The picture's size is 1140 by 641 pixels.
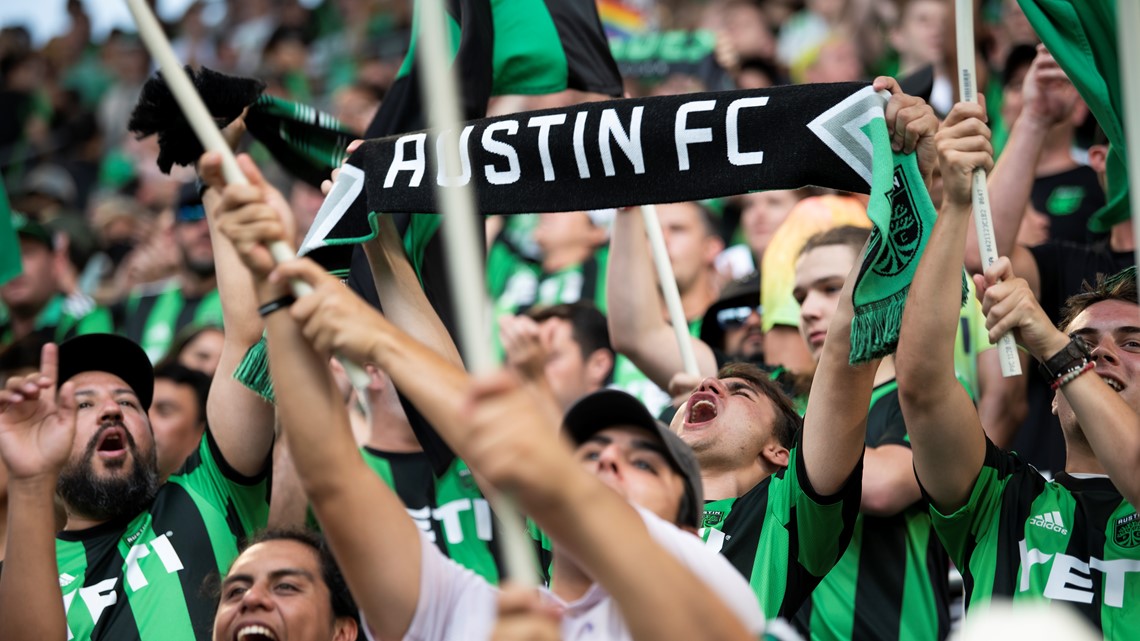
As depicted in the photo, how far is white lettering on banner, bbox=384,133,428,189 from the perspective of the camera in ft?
12.4

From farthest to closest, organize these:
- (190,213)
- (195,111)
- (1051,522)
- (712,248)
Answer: (190,213) → (712,248) → (1051,522) → (195,111)

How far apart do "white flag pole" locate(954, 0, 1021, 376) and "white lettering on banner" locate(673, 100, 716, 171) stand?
0.61 m

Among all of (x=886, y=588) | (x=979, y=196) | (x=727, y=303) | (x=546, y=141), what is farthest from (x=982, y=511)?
(x=727, y=303)

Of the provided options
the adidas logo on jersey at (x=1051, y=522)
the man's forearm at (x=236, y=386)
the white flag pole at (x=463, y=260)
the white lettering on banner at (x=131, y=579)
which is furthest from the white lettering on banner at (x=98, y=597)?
the adidas logo on jersey at (x=1051, y=522)

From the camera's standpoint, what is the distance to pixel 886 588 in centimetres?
433

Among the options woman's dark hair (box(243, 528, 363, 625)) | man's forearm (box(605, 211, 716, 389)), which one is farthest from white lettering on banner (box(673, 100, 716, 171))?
man's forearm (box(605, 211, 716, 389))

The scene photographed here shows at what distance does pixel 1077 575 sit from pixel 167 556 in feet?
8.42

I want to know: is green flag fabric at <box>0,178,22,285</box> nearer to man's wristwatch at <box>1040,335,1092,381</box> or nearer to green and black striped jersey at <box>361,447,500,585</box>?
green and black striped jersey at <box>361,447,500,585</box>

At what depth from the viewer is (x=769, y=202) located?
6762 millimetres

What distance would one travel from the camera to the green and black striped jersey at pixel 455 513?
4.89m

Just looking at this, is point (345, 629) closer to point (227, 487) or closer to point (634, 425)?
point (227, 487)

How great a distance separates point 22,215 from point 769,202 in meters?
5.27

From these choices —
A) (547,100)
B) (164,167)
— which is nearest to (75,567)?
(164,167)

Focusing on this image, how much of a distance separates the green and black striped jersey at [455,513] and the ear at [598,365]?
1.20 metres
